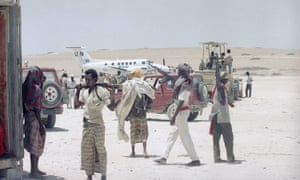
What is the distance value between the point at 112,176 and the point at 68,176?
0.66 m

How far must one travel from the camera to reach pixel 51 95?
46.4 feet

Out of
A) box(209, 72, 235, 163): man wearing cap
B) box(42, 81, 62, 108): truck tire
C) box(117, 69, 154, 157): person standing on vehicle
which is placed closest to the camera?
box(209, 72, 235, 163): man wearing cap

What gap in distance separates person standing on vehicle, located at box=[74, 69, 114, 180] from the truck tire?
6.14 meters

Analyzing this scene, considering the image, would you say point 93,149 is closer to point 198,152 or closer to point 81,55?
Result: point 198,152

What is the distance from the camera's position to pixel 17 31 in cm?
768

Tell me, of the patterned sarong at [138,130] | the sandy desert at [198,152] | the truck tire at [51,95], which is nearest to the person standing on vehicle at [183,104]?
the sandy desert at [198,152]

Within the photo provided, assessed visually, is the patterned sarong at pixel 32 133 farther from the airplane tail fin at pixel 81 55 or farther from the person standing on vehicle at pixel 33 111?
the airplane tail fin at pixel 81 55

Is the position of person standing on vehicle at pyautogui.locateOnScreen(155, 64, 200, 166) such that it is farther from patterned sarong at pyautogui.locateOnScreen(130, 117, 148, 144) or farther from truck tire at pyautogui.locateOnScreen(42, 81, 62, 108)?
truck tire at pyautogui.locateOnScreen(42, 81, 62, 108)

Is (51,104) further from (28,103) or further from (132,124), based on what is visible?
(28,103)

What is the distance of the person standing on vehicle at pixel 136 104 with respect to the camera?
1063cm

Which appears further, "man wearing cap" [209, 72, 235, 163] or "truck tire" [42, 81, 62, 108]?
"truck tire" [42, 81, 62, 108]

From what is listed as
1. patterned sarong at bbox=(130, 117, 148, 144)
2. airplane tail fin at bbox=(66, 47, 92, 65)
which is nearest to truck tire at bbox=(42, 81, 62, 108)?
patterned sarong at bbox=(130, 117, 148, 144)

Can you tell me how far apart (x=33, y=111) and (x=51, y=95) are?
5.83 metres

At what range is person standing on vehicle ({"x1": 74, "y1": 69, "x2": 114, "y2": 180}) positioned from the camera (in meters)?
7.95
